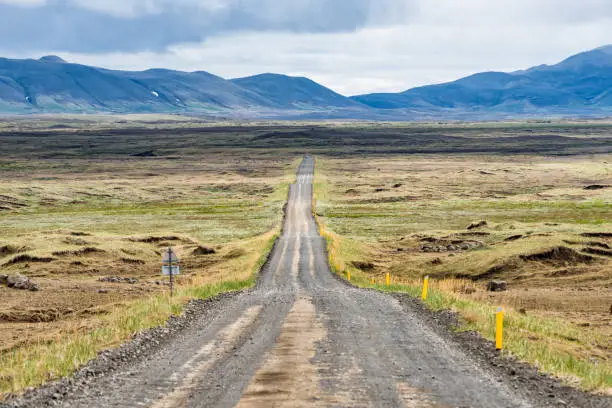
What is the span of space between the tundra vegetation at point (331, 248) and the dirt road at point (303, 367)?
1825mm

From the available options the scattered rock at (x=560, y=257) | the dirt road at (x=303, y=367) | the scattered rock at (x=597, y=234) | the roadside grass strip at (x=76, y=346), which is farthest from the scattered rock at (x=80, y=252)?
the scattered rock at (x=597, y=234)

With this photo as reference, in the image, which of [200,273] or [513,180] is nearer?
[200,273]

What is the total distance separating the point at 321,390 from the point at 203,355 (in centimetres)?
479

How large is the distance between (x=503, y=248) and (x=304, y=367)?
39331 mm

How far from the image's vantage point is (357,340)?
2033 centimetres

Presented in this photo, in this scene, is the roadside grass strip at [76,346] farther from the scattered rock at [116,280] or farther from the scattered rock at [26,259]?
the scattered rock at [26,259]

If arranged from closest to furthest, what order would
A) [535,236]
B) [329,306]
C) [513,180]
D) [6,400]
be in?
1. [6,400]
2. [329,306]
3. [535,236]
4. [513,180]

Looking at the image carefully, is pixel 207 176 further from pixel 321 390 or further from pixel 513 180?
pixel 321 390

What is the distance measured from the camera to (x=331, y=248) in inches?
2322

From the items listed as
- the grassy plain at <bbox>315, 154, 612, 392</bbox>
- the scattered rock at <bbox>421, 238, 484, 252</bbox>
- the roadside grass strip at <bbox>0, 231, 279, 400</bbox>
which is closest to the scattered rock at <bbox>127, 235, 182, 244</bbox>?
the grassy plain at <bbox>315, 154, 612, 392</bbox>

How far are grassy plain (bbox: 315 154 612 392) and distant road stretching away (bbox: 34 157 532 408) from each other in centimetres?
252

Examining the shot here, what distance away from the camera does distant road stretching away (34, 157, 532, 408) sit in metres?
14.1

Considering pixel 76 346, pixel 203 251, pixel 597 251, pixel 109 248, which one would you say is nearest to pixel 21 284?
pixel 109 248

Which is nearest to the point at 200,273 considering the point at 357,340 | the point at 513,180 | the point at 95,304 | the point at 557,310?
the point at 95,304
